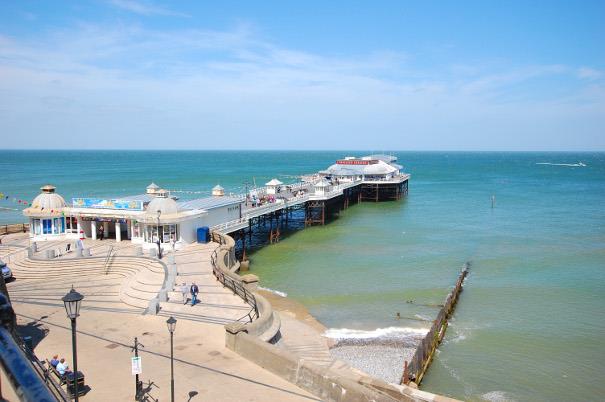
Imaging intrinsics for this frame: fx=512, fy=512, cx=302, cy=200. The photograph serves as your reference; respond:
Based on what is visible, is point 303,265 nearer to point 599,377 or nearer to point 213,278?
point 213,278

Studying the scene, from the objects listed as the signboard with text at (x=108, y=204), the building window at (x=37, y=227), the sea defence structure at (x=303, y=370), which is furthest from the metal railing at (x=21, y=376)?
the building window at (x=37, y=227)

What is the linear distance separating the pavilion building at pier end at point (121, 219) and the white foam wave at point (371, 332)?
38.3 ft

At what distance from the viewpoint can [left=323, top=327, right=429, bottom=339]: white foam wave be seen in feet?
76.6

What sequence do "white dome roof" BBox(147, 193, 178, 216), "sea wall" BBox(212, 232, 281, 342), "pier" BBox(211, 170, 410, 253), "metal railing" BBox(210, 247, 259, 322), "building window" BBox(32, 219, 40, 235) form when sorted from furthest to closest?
"pier" BBox(211, 170, 410, 253) → "building window" BBox(32, 219, 40, 235) → "white dome roof" BBox(147, 193, 178, 216) → "metal railing" BBox(210, 247, 259, 322) → "sea wall" BBox(212, 232, 281, 342)

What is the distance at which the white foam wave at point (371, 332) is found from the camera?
23.4 metres

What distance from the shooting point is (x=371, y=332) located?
23891 mm

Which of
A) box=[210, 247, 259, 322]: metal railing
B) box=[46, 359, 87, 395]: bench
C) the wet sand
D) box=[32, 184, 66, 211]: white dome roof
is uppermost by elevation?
box=[32, 184, 66, 211]: white dome roof

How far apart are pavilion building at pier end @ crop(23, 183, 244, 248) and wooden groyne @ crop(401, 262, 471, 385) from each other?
611 inches

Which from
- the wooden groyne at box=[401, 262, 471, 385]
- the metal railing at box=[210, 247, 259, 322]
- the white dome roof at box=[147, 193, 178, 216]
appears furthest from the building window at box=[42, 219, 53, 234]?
the wooden groyne at box=[401, 262, 471, 385]

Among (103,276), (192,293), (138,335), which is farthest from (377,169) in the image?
(138,335)

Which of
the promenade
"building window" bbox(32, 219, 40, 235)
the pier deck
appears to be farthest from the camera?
the pier deck

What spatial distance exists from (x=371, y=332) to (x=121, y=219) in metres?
17.6

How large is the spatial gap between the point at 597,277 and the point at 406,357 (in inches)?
773

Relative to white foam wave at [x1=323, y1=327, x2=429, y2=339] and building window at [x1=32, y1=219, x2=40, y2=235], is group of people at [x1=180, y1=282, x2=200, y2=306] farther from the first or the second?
building window at [x1=32, y1=219, x2=40, y2=235]
